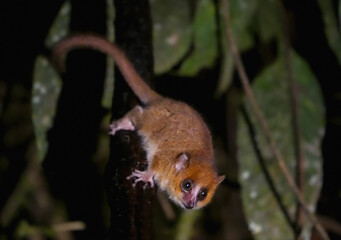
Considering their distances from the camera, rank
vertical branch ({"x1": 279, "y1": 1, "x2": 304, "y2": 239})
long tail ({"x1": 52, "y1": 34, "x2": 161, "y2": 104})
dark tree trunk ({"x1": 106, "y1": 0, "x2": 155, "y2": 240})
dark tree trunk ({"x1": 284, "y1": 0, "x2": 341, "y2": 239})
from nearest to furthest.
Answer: dark tree trunk ({"x1": 106, "y1": 0, "x2": 155, "y2": 240})
long tail ({"x1": 52, "y1": 34, "x2": 161, "y2": 104})
vertical branch ({"x1": 279, "y1": 1, "x2": 304, "y2": 239})
dark tree trunk ({"x1": 284, "y1": 0, "x2": 341, "y2": 239})

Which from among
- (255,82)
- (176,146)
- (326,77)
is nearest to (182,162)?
(176,146)

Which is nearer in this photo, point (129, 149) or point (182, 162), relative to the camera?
point (129, 149)

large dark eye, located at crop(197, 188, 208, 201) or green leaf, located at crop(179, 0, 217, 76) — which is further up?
green leaf, located at crop(179, 0, 217, 76)

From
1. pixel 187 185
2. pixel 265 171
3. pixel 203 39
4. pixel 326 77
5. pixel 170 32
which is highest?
pixel 170 32

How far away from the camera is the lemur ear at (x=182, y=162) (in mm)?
2641

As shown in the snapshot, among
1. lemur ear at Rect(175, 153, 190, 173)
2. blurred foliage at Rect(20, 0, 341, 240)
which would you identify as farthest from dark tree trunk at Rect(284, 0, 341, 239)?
lemur ear at Rect(175, 153, 190, 173)

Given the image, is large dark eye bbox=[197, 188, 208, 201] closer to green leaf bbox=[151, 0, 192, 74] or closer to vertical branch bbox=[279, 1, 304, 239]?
vertical branch bbox=[279, 1, 304, 239]

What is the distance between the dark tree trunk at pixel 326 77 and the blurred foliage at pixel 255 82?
1.73 feet

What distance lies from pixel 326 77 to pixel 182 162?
5.87ft

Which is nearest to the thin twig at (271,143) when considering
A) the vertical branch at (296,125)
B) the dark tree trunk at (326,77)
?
the vertical branch at (296,125)

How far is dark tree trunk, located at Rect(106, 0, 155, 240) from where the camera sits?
5.22 ft

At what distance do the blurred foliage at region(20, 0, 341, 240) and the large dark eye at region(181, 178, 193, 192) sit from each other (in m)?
0.27

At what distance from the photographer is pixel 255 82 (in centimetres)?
283

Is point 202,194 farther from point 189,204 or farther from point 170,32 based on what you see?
point 170,32
